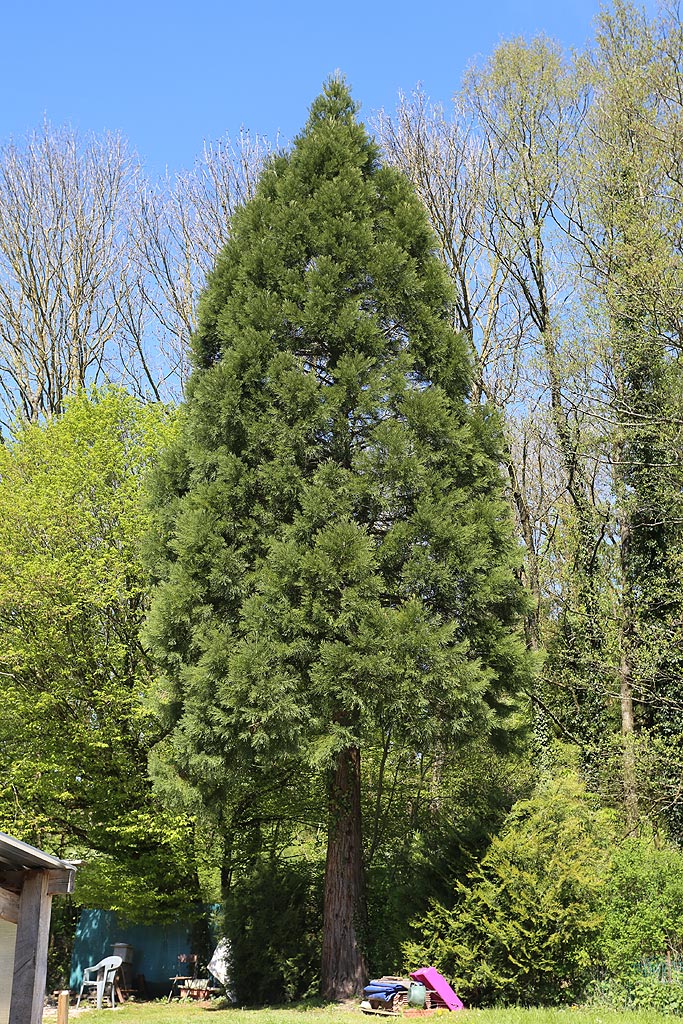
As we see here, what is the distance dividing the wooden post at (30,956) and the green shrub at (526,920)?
20.0 ft

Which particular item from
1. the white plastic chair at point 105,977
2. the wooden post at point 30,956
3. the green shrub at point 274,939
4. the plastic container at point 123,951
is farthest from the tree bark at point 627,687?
the wooden post at point 30,956

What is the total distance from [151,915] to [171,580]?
708cm

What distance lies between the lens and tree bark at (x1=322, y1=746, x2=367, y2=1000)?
1159cm

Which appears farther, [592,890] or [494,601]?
[494,601]

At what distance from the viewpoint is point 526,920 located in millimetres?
10859

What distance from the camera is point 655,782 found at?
591 inches

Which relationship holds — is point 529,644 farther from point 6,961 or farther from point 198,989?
point 6,961

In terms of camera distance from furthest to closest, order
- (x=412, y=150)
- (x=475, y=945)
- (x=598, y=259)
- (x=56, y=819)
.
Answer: (x=412, y=150)
(x=598, y=259)
(x=56, y=819)
(x=475, y=945)

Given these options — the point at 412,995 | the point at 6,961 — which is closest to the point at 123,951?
the point at 412,995

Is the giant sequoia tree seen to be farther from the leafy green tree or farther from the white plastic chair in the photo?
the white plastic chair

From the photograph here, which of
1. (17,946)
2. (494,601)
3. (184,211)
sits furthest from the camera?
(184,211)

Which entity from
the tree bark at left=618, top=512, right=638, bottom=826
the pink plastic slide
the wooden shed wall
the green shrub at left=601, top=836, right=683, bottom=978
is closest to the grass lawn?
the pink plastic slide

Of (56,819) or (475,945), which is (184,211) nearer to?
(56,819)

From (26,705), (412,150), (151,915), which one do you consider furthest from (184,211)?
(151,915)
